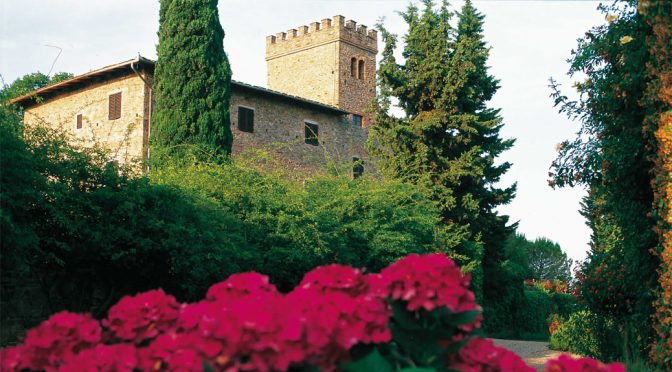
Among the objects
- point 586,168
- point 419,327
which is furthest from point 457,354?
point 586,168

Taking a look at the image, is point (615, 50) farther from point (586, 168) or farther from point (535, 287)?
point (535, 287)

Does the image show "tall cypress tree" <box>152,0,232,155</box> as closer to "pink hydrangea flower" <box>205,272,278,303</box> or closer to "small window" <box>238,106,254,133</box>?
"small window" <box>238,106,254,133</box>

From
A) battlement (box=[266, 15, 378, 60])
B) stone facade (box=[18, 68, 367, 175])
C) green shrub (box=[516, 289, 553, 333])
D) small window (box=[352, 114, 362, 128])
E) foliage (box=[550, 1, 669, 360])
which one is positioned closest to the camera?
foliage (box=[550, 1, 669, 360])

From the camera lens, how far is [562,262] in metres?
43.8

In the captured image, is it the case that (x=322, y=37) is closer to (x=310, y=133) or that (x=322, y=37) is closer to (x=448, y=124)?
(x=310, y=133)

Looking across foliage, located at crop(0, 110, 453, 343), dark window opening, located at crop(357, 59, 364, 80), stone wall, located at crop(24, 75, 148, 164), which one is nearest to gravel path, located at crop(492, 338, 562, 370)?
foliage, located at crop(0, 110, 453, 343)

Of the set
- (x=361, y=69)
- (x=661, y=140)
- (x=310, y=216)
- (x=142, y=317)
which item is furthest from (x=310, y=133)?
(x=142, y=317)

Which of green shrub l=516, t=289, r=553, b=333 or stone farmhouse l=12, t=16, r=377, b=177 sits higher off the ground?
stone farmhouse l=12, t=16, r=377, b=177

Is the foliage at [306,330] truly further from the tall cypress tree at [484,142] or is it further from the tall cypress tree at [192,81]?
the tall cypress tree at [484,142]

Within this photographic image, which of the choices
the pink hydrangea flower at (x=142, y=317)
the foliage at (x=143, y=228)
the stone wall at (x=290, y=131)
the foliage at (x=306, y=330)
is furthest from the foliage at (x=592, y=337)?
the stone wall at (x=290, y=131)

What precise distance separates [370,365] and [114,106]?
23.0 metres

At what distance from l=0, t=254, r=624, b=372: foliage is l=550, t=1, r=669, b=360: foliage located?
22.4 ft

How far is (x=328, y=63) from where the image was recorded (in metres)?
34.7

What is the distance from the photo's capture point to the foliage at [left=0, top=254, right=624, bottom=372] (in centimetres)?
275
